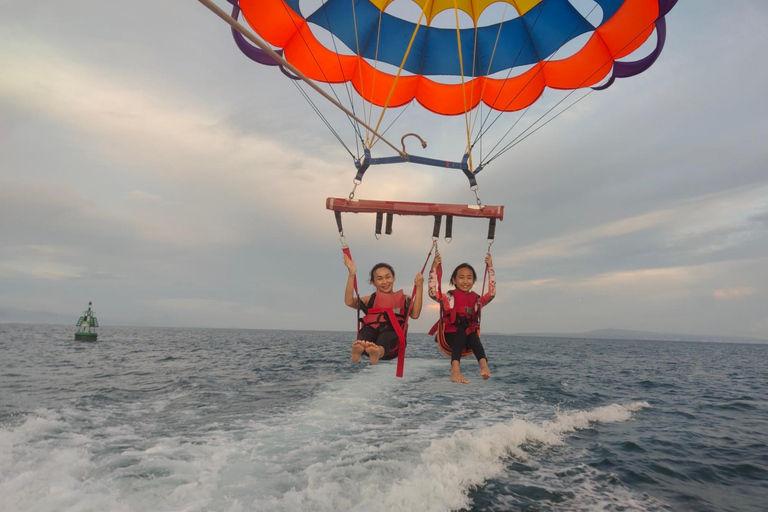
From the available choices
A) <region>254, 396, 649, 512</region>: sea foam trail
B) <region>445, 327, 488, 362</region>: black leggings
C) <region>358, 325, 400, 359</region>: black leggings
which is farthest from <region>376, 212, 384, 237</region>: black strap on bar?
<region>254, 396, 649, 512</region>: sea foam trail

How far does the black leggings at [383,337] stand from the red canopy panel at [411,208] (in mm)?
1914

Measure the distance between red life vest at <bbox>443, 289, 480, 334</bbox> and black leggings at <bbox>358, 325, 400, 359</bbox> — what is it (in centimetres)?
104

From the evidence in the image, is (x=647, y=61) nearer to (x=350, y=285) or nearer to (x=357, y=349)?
(x=350, y=285)

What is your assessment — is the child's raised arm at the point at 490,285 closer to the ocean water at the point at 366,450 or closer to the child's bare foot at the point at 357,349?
the child's bare foot at the point at 357,349

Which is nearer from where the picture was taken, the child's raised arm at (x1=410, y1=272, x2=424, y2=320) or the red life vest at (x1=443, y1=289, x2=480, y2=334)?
the child's raised arm at (x1=410, y1=272, x2=424, y2=320)

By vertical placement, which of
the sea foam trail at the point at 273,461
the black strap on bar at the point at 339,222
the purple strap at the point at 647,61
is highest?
the purple strap at the point at 647,61

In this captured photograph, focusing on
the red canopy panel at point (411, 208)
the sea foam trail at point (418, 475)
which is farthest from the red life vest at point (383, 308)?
the sea foam trail at point (418, 475)

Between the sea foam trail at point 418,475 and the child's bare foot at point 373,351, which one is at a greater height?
the child's bare foot at point 373,351

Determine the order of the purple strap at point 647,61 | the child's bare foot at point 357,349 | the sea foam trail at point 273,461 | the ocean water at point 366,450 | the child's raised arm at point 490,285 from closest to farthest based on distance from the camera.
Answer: the sea foam trail at point 273,461, the ocean water at point 366,450, the child's bare foot at point 357,349, the child's raised arm at point 490,285, the purple strap at point 647,61

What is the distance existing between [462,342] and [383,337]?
54.4 inches

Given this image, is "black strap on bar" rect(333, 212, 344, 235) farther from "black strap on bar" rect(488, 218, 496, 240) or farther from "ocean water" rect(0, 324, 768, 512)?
"ocean water" rect(0, 324, 768, 512)

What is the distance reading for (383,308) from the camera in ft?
23.1

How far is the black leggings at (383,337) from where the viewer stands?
671cm

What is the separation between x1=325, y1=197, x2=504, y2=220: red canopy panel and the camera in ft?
→ 21.9
